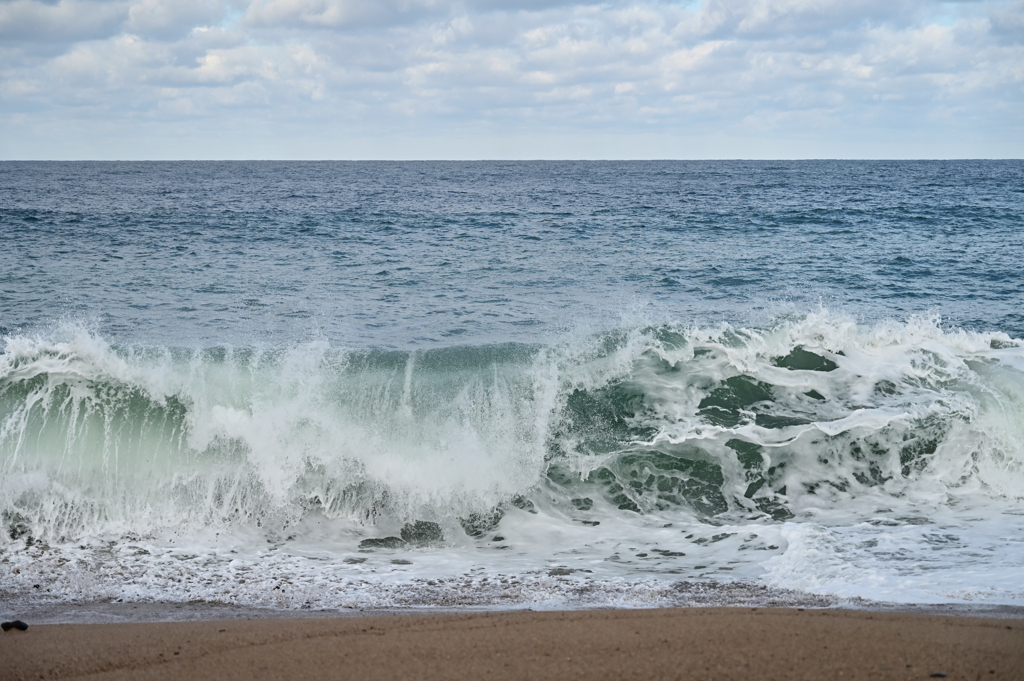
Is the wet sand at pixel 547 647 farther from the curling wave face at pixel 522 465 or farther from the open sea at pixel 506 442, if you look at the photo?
the curling wave face at pixel 522 465

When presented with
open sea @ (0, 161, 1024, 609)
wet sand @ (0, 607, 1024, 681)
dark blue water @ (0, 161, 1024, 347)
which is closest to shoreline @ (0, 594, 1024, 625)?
open sea @ (0, 161, 1024, 609)

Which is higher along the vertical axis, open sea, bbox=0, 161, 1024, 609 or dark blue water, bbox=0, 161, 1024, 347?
A: dark blue water, bbox=0, 161, 1024, 347

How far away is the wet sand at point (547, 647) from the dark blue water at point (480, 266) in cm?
629

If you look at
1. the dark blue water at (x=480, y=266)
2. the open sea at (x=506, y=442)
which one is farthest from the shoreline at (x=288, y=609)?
the dark blue water at (x=480, y=266)

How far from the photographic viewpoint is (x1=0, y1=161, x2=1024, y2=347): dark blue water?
36.9 feet

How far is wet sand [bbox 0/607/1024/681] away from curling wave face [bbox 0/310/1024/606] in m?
0.73

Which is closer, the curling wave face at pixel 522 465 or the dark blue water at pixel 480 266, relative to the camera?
the curling wave face at pixel 522 465

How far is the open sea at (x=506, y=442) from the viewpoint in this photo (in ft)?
15.8

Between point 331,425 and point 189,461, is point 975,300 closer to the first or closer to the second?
point 331,425

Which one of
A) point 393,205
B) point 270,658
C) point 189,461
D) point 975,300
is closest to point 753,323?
point 975,300

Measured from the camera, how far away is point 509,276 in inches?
571

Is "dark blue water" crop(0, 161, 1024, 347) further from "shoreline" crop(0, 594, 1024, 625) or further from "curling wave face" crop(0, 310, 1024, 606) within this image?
"shoreline" crop(0, 594, 1024, 625)

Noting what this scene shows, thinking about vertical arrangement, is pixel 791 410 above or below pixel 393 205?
below

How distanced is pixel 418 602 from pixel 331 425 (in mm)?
3037
